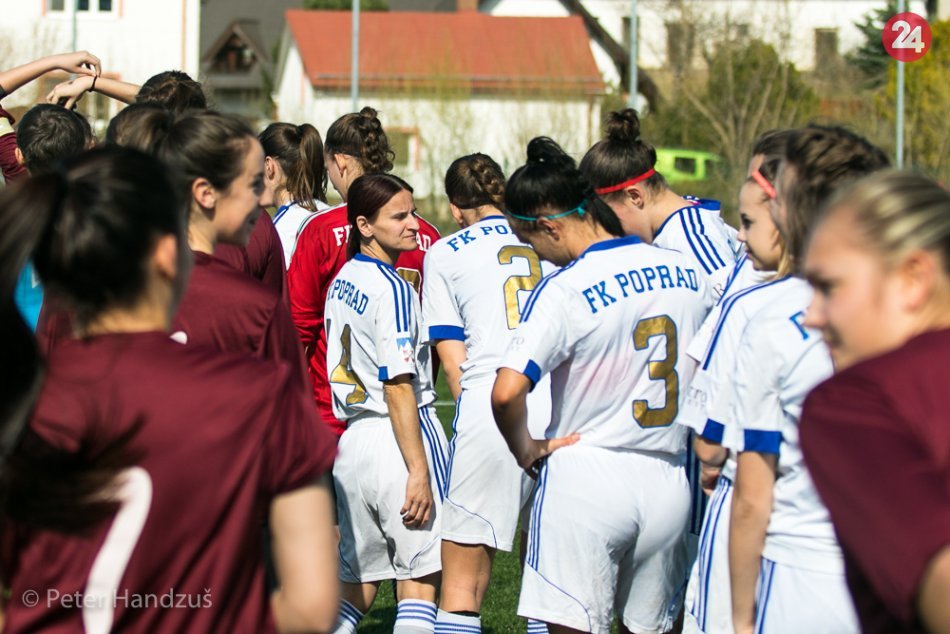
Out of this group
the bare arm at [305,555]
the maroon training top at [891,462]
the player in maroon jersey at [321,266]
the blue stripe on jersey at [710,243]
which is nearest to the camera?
the maroon training top at [891,462]

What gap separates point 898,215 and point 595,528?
2.24 metres

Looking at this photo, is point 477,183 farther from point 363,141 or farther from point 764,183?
point 764,183

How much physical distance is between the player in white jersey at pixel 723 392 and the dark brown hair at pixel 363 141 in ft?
8.69

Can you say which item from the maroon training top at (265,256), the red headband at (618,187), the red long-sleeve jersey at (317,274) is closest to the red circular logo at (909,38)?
the red headband at (618,187)

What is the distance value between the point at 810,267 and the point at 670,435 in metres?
2.09

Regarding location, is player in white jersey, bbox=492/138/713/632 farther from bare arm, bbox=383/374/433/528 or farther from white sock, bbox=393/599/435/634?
white sock, bbox=393/599/435/634

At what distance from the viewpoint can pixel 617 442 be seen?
13.4ft

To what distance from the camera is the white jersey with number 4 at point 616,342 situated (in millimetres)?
3945

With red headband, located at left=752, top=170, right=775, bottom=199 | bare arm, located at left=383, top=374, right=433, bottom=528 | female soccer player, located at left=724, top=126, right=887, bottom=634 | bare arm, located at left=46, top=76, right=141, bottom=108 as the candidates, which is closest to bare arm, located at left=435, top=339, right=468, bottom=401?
bare arm, located at left=383, top=374, right=433, bottom=528

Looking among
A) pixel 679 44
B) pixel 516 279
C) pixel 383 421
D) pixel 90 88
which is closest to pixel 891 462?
pixel 383 421

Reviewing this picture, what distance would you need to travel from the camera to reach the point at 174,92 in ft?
15.4

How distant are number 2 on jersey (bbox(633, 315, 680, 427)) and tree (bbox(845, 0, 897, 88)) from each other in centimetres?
4014

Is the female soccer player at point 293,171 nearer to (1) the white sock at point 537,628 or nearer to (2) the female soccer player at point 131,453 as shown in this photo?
(1) the white sock at point 537,628

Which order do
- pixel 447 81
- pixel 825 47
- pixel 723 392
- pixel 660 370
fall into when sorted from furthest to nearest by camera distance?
pixel 825 47
pixel 447 81
pixel 660 370
pixel 723 392
